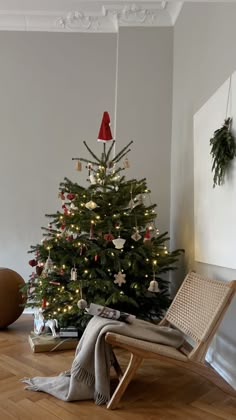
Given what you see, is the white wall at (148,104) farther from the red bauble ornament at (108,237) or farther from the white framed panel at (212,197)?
the red bauble ornament at (108,237)

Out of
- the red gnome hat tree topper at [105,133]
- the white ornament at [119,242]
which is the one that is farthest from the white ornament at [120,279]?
the red gnome hat tree topper at [105,133]

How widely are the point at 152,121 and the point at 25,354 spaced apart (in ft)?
8.48

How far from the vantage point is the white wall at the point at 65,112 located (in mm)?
3873

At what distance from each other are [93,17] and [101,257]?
113 inches

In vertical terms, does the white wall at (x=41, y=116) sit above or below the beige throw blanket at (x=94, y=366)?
above

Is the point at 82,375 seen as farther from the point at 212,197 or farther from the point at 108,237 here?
the point at 212,197

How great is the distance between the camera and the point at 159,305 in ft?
9.34

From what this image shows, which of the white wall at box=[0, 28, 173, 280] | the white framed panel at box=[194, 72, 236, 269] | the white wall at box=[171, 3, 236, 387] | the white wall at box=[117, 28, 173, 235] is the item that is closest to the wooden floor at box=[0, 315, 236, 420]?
the white wall at box=[171, 3, 236, 387]

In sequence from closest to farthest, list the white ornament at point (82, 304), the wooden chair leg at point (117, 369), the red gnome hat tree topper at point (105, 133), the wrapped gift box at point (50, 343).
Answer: the wooden chair leg at point (117, 369) → the white ornament at point (82, 304) → the wrapped gift box at point (50, 343) → the red gnome hat tree topper at point (105, 133)

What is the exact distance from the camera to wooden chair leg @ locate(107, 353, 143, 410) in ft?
5.74

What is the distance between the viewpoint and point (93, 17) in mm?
4031

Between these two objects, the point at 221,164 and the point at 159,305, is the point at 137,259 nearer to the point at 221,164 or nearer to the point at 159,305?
the point at 159,305

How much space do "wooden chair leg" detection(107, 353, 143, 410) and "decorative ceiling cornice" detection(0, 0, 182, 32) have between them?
A: 3.48 m

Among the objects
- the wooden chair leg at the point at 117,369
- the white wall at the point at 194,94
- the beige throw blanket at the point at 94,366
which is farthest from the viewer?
the white wall at the point at 194,94
